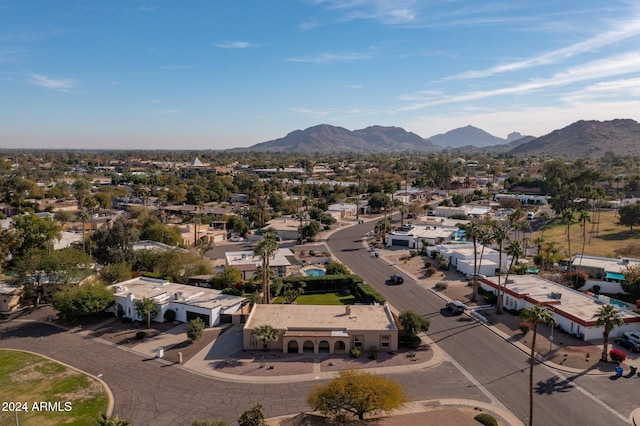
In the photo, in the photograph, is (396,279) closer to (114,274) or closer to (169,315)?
(169,315)

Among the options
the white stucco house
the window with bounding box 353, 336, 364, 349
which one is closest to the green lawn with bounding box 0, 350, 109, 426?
the white stucco house

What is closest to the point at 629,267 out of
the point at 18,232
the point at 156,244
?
the point at 156,244

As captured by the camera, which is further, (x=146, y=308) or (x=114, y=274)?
(x=114, y=274)

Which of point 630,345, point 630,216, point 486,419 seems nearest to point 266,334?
point 486,419

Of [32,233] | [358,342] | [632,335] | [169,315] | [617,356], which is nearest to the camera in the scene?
[617,356]

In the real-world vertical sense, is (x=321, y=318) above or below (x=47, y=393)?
above

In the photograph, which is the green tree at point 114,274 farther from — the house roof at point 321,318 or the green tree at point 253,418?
the green tree at point 253,418
